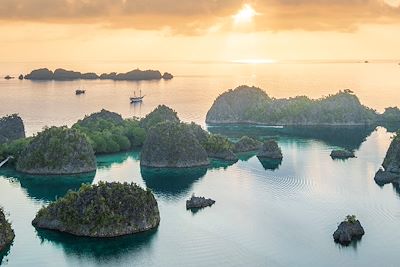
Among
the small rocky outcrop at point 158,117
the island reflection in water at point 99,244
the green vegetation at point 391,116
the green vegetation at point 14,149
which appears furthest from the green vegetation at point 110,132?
the green vegetation at point 391,116

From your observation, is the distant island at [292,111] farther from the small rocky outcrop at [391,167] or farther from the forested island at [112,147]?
the small rocky outcrop at [391,167]

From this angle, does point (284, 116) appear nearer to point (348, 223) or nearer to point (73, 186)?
point (73, 186)

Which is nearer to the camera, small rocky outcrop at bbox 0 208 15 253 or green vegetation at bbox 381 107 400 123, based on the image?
small rocky outcrop at bbox 0 208 15 253

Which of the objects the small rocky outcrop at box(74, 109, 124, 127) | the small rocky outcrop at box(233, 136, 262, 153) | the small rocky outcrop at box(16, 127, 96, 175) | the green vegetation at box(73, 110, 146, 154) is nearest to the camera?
the small rocky outcrop at box(16, 127, 96, 175)

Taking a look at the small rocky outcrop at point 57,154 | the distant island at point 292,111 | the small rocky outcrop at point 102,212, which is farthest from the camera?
the distant island at point 292,111

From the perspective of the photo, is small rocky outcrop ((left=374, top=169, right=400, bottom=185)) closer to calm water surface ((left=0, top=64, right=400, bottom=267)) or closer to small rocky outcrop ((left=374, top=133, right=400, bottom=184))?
small rocky outcrop ((left=374, top=133, right=400, bottom=184))

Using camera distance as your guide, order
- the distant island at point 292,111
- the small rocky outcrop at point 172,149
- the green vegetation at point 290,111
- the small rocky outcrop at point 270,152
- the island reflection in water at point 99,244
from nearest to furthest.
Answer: the island reflection in water at point 99,244
the small rocky outcrop at point 172,149
the small rocky outcrop at point 270,152
the green vegetation at point 290,111
the distant island at point 292,111

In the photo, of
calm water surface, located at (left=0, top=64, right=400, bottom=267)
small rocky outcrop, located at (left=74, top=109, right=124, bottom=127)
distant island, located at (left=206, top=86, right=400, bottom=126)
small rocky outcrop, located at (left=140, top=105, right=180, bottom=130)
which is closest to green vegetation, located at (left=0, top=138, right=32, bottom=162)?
calm water surface, located at (left=0, top=64, right=400, bottom=267)
